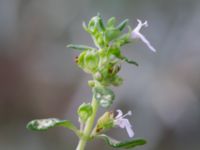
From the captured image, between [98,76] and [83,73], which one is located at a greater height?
[83,73]

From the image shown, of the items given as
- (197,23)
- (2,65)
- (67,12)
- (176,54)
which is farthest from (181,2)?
(2,65)

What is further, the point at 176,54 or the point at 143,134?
the point at 176,54

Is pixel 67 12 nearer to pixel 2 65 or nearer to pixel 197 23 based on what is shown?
pixel 2 65

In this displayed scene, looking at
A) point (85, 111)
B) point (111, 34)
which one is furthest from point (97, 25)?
point (85, 111)

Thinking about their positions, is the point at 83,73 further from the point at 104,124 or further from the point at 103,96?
the point at 103,96

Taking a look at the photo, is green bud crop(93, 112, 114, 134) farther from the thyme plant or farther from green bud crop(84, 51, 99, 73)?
green bud crop(84, 51, 99, 73)

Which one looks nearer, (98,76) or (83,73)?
(98,76)

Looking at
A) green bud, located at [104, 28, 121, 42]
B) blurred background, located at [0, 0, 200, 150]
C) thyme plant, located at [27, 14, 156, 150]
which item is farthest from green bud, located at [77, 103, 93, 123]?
blurred background, located at [0, 0, 200, 150]

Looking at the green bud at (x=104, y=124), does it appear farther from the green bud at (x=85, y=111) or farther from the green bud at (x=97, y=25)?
the green bud at (x=97, y=25)
